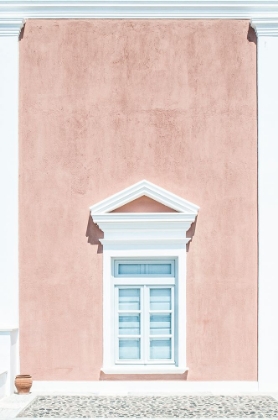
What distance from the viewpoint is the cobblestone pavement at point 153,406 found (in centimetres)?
1117

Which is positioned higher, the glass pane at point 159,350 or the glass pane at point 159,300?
the glass pane at point 159,300

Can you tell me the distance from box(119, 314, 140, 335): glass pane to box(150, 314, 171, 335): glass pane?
0.23 m

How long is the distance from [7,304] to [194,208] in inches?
133

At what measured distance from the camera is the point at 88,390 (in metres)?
13.2

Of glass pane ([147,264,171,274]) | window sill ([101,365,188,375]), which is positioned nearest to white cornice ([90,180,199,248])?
glass pane ([147,264,171,274])

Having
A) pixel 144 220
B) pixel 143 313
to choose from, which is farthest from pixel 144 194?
pixel 143 313

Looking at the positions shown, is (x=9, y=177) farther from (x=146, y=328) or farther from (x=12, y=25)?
(x=146, y=328)

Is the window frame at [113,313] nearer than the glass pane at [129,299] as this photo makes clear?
Yes

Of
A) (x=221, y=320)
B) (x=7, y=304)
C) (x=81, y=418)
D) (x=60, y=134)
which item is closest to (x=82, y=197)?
(x=60, y=134)

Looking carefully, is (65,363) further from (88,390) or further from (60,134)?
(60,134)
